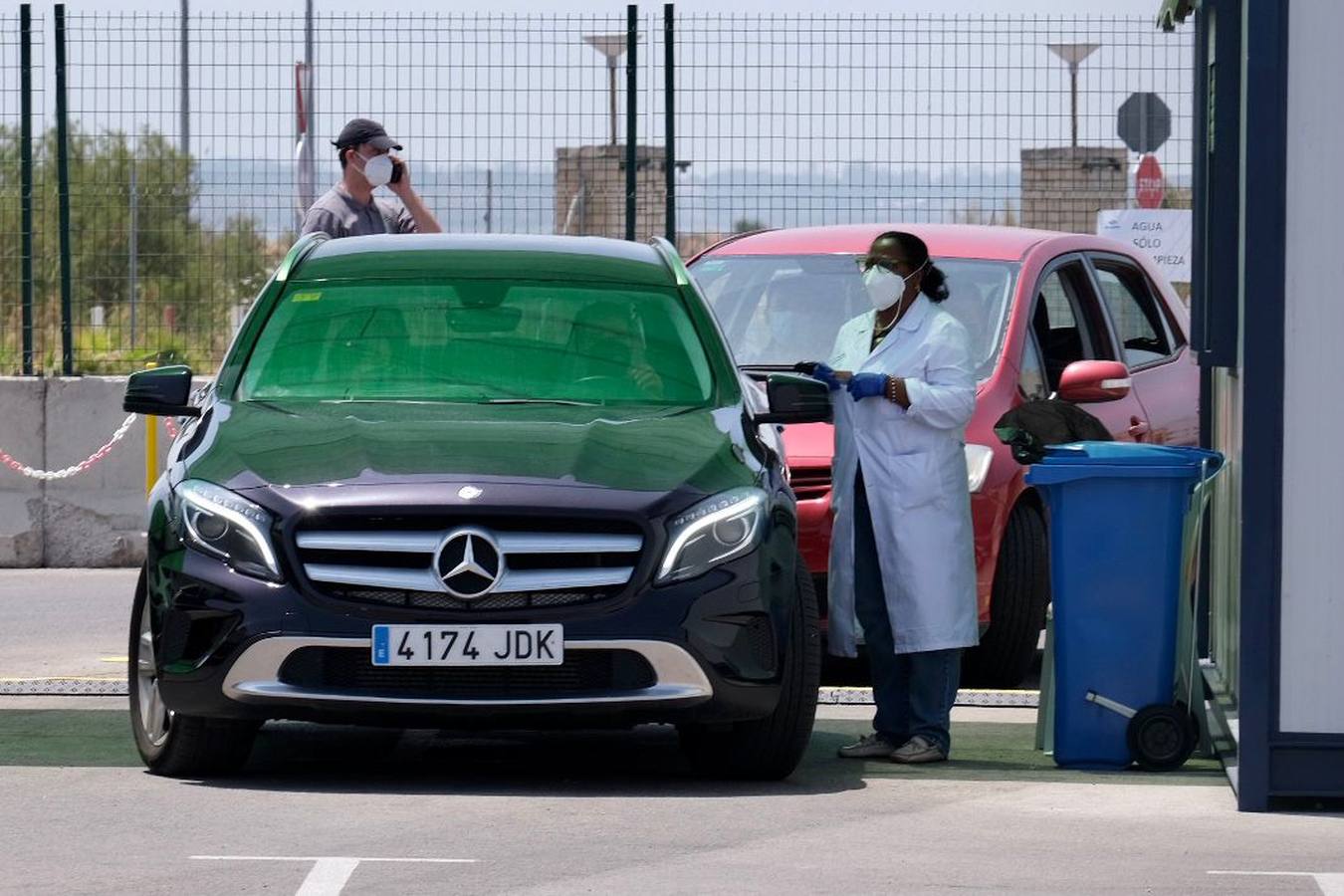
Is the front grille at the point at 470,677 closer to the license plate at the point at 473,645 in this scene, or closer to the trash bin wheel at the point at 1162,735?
the license plate at the point at 473,645

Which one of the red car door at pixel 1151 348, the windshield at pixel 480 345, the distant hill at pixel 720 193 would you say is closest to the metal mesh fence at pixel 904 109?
the distant hill at pixel 720 193

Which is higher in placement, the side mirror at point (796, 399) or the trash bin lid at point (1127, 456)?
the side mirror at point (796, 399)

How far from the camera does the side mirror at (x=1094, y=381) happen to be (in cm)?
1019

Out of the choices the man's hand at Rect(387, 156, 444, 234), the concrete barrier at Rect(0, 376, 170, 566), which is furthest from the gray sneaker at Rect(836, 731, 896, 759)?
the concrete barrier at Rect(0, 376, 170, 566)

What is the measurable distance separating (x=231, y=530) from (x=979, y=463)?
332 cm

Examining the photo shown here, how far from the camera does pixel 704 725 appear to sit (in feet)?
26.0

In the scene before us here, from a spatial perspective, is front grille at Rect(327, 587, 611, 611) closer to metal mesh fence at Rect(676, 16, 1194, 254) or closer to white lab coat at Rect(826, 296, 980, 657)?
white lab coat at Rect(826, 296, 980, 657)

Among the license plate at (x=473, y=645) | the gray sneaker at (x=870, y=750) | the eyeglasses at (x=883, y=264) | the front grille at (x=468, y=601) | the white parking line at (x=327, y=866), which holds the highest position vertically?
the eyeglasses at (x=883, y=264)

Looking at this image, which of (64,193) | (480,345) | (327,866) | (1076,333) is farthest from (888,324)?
(64,193)

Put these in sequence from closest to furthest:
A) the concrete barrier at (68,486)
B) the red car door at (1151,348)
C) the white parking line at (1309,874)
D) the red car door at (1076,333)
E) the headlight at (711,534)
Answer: the white parking line at (1309,874), the headlight at (711,534), the red car door at (1076,333), the red car door at (1151,348), the concrete barrier at (68,486)

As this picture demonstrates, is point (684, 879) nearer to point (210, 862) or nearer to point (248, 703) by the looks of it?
point (210, 862)

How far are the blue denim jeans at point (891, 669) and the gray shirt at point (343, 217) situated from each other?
3.53 m

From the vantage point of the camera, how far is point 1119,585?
8.21m

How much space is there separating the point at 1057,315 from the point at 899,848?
4.52 meters
